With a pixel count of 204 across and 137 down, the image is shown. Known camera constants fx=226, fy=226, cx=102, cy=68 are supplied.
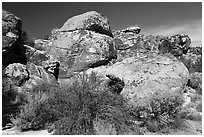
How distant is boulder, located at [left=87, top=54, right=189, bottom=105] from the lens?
6.46 meters

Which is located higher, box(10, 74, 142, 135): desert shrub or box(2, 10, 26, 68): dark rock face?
box(2, 10, 26, 68): dark rock face

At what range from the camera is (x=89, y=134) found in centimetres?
502

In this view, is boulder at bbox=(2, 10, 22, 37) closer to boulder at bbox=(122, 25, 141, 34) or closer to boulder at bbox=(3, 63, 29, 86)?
boulder at bbox=(3, 63, 29, 86)

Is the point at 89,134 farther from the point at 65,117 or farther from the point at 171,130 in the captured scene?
the point at 171,130

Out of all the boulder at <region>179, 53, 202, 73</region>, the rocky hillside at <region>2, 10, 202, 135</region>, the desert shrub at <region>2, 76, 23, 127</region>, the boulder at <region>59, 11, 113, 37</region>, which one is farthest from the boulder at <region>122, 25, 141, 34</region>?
the desert shrub at <region>2, 76, 23, 127</region>

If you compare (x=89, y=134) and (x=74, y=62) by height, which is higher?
(x=74, y=62)

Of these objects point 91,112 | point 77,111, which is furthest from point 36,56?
point 91,112

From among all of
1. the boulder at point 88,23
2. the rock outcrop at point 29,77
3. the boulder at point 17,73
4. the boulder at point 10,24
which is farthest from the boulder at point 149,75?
the boulder at point 10,24

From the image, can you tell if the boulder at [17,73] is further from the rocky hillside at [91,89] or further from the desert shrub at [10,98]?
the desert shrub at [10,98]

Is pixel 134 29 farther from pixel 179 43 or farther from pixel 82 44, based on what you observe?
pixel 179 43

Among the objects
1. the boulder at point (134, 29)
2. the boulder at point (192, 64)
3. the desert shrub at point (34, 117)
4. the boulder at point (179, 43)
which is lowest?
the desert shrub at point (34, 117)

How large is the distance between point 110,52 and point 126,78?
3.84 metres

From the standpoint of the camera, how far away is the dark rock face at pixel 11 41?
9336 millimetres

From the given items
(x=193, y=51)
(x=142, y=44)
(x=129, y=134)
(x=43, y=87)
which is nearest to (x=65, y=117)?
(x=129, y=134)
